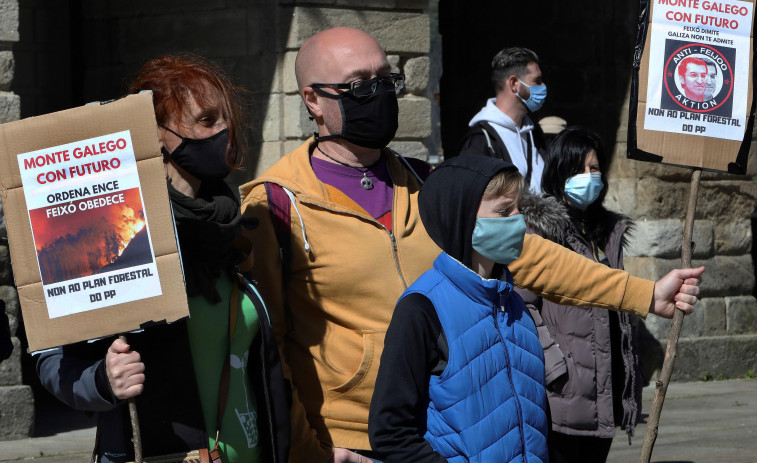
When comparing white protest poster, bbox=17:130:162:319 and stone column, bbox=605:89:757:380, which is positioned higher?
white protest poster, bbox=17:130:162:319

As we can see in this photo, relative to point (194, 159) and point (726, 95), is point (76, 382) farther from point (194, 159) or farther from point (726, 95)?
point (726, 95)

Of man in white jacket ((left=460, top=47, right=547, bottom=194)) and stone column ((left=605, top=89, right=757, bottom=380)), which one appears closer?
man in white jacket ((left=460, top=47, right=547, bottom=194))

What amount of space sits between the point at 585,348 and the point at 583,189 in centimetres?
66

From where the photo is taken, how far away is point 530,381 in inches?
110

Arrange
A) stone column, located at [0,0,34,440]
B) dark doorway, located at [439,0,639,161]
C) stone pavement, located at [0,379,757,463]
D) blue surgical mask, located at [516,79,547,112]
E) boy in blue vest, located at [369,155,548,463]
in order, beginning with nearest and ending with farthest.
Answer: boy in blue vest, located at [369,155,548,463]
stone column, located at [0,0,34,440]
stone pavement, located at [0,379,757,463]
blue surgical mask, located at [516,79,547,112]
dark doorway, located at [439,0,639,161]

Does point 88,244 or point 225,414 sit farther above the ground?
point 88,244

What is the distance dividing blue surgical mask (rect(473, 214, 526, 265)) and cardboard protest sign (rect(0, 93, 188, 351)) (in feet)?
2.37

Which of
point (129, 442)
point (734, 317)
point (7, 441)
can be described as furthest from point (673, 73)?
point (734, 317)

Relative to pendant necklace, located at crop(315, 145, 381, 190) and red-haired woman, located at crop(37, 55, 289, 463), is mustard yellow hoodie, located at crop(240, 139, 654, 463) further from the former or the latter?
red-haired woman, located at crop(37, 55, 289, 463)

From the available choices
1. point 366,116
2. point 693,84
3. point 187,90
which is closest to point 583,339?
point 693,84

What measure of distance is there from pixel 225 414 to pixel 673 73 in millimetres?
1697

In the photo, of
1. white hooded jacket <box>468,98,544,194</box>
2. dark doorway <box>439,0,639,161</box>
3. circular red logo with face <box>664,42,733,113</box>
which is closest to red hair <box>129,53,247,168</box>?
circular red logo with face <box>664,42,733,113</box>

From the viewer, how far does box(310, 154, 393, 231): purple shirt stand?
10.8 ft

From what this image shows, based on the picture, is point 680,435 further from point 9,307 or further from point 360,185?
point 360,185
